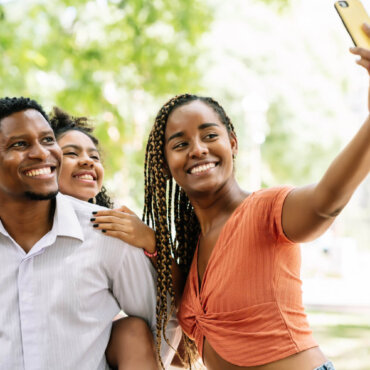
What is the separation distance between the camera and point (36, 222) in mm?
2391

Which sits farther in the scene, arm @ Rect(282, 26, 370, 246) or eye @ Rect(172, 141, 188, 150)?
eye @ Rect(172, 141, 188, 150)

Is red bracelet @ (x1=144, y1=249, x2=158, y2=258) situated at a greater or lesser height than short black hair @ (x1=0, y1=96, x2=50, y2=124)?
lesser

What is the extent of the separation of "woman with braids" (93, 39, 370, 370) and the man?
0.21 m

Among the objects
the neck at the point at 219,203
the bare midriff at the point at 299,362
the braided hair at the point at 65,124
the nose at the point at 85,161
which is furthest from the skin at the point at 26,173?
the bare midriff at the point at 299,362

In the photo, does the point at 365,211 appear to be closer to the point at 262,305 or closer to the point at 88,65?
the point at 88,65

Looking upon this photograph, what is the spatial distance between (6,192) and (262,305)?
115cm

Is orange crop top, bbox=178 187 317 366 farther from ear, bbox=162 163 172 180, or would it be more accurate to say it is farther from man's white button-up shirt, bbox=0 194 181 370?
ear, bbox=162 163 172 180

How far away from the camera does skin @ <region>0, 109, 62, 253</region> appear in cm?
227

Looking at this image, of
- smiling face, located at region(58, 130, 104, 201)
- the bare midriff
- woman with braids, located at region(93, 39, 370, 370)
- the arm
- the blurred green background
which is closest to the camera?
the arm

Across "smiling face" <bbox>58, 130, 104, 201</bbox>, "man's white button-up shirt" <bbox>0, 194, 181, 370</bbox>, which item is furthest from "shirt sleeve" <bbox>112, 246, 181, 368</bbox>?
"smiling face" <bbox>58, 130, 104, 201</bbox>

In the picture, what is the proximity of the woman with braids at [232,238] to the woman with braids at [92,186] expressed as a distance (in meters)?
0.11

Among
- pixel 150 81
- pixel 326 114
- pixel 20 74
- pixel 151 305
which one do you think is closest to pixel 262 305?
pixel 151 305

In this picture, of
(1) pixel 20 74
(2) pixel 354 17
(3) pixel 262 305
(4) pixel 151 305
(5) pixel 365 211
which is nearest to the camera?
(2) pixel 354 17

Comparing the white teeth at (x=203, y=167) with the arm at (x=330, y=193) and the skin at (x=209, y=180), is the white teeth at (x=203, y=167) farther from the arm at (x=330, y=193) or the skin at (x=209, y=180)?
the arm at (x=330, y=193)
